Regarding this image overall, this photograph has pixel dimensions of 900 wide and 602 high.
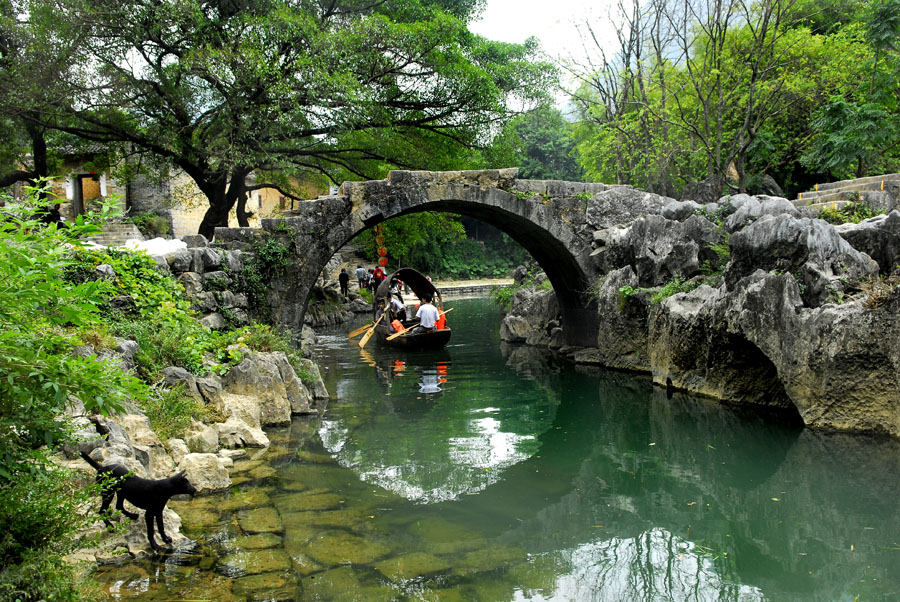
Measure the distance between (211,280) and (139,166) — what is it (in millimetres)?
7613

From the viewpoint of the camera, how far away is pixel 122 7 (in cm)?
1248

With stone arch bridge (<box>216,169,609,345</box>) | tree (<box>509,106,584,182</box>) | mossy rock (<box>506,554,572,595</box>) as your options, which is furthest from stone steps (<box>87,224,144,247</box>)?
Answer: tree (<box>509,106,584,182</box>)

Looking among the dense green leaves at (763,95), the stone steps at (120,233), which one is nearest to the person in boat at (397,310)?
the dense green leaves at (763,95)

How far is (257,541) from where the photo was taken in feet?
15.4

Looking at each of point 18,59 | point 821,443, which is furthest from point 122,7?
point 821,443

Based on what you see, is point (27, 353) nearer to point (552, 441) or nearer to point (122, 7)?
point (552, 441)

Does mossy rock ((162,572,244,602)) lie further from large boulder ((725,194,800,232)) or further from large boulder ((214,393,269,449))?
large boulder ((725,194,800,232))

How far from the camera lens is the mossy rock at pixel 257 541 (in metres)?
4.60

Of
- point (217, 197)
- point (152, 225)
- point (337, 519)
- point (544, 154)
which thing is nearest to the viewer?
point (337, 519)

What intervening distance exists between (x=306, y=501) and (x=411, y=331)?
9645 mm

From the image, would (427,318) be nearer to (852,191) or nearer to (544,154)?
(852,191)

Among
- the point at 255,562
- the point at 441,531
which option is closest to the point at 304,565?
the point at 255,562

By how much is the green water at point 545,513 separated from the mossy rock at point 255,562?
0.02 m

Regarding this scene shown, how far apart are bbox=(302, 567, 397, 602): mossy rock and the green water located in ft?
0.05
